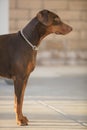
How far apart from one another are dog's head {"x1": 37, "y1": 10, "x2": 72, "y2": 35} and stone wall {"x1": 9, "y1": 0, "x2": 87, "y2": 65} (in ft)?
5.94

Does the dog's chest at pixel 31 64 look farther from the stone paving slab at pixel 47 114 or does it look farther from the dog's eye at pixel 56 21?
the stone paving slab at pixel 47 114

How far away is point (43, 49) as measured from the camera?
7008mm

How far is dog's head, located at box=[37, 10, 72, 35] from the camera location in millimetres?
3092

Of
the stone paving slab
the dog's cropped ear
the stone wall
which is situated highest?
the dog's cropped ear

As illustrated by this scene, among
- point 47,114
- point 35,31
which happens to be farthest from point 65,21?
point 35,31

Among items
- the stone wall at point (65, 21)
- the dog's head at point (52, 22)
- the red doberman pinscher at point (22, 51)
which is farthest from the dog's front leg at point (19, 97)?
the stone wall at point (65, 21)

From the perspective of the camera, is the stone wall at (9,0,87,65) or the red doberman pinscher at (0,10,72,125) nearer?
the red doberman pinscher at (0,10,72,125)

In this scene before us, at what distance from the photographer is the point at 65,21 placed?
660 centimetres

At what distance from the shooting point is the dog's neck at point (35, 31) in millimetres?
3157

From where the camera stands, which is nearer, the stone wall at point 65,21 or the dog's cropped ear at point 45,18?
the dog's cropped ear at point 45,18

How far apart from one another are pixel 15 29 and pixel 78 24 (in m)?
0.78

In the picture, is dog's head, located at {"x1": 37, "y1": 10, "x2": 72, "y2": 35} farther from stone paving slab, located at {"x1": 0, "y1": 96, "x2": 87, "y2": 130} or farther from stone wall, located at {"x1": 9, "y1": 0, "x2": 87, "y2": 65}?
stone wall, located at {"x1": 9, "y1": 0, "x2": 87, "y2": 65}

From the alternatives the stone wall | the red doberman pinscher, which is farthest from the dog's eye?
the stone wall

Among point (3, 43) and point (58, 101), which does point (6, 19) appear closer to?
point (58, 101)
